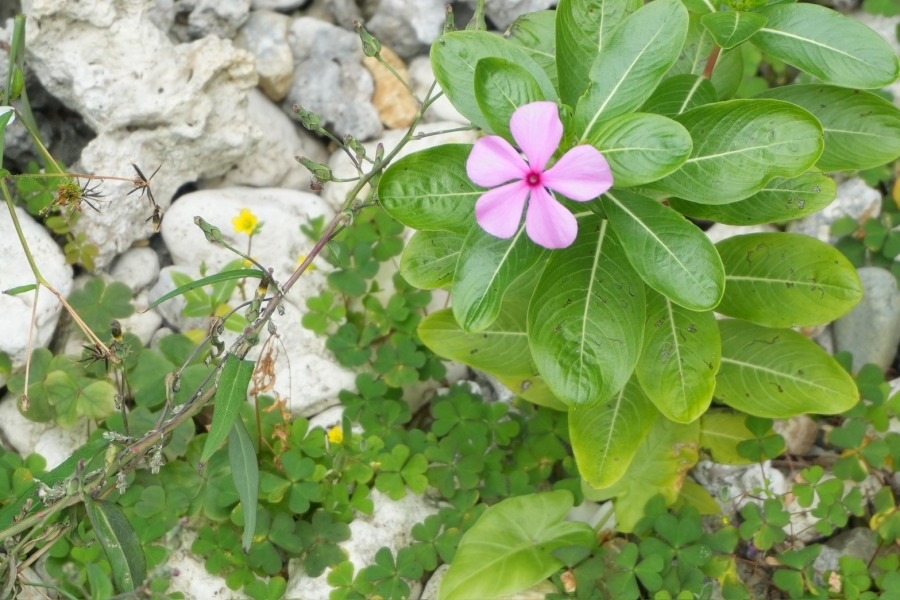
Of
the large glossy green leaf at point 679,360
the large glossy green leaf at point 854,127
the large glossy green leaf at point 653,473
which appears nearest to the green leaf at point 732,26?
the large glossy green leaf at point 854,127

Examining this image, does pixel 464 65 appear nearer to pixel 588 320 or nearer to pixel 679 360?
pixel 588 320

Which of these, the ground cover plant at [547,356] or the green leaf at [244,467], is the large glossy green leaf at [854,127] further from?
the green leaf at [244,467]

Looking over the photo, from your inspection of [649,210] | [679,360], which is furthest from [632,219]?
[679,360]

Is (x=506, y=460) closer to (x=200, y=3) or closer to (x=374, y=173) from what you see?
(x=374, y=173)

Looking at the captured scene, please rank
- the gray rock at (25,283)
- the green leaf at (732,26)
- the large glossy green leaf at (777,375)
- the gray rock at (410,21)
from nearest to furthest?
the green leaf at (732,26)
the large glossy green leaf at (777,375)
the gray rock at (25,283)
the gray rock at (410,21)

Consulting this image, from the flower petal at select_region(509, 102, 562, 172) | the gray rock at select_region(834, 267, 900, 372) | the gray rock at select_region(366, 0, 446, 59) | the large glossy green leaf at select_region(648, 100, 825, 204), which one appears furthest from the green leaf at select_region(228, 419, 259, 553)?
the gray rock at select_region(834, 267, 900, 372)

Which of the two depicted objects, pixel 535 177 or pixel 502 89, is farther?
pixel 502 89
